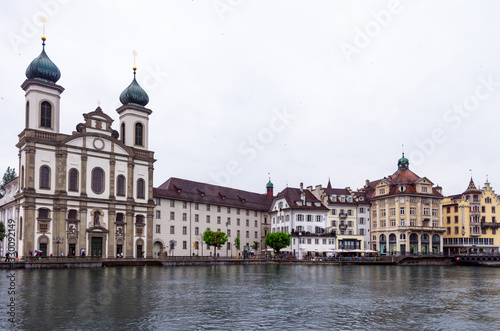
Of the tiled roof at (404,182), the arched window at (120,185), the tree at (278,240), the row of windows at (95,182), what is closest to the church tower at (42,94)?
the row of windows at (95,182)

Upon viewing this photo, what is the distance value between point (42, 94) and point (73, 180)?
1296cm

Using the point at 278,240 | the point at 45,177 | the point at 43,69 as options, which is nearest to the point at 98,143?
the point at 45,177

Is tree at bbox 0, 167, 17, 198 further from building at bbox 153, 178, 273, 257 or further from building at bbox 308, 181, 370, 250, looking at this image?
building at bbox 308, 181, 370, 250

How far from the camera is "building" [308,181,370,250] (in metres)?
104

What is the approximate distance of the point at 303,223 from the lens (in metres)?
101

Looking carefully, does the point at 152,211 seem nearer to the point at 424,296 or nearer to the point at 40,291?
the point at 40,291

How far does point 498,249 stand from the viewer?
363 feet

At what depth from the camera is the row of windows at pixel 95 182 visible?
245ft

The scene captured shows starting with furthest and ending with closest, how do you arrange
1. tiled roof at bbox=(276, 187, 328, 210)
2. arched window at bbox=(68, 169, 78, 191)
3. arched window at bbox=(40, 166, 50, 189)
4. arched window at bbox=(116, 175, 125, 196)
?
tiled roof at bbox=(276, 187, 328, 210), arched window at bbox=(116, 175, 125, 196), arched window at bbox=(68, 169, 78, 191), arched window at bbox=(40, 166, 50, 189)

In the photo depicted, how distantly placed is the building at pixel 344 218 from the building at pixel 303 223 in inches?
70.2

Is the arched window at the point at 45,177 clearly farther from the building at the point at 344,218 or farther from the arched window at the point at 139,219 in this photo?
the building at the point at 344,218

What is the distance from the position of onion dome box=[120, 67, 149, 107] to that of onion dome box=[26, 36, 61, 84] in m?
13.7

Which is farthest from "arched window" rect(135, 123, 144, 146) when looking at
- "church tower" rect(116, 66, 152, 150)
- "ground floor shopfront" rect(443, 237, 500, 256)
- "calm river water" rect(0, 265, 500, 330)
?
"ground floor shopfront" rect(443, 237, 500, 256)

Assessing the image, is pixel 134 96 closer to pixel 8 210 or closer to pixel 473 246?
pixel 8 210
